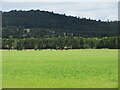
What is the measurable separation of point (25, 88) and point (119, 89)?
7.06m

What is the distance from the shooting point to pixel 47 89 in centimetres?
2706

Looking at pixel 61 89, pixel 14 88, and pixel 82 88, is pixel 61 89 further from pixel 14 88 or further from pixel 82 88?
pixel 14 88

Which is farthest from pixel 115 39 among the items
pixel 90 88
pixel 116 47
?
pixel 90 88

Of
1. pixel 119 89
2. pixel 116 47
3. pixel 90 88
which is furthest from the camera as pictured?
pixel 116 47

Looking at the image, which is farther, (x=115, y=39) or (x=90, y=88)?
(x=115, y=39)

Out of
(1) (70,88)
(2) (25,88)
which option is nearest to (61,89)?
(1) (70,88)

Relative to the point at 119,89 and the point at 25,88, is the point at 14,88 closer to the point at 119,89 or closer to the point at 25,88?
the point at 25,88

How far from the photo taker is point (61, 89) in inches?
1056

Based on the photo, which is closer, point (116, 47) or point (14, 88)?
point (14, 88)

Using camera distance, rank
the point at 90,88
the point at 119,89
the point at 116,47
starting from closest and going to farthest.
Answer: the point at 119,89 < the point at 90,88 < the point at 116,47

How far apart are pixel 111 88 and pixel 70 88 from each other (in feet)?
10.0

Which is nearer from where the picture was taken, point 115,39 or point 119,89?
point 119,89

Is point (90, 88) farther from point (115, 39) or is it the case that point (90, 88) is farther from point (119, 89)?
point (115, 39)

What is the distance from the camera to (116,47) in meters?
195
